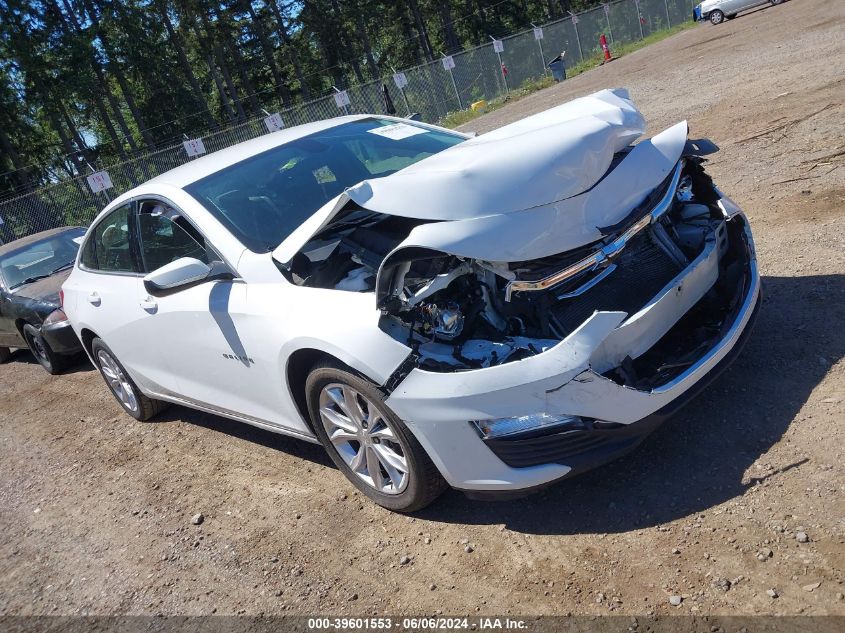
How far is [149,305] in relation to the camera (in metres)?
4.50

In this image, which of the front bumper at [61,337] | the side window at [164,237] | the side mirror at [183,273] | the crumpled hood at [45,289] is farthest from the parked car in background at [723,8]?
the side mirror at [183,273]

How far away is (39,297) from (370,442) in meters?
6.60

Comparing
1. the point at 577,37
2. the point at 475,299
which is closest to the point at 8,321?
the point at 475,299

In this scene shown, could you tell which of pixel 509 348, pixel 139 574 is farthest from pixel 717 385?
pixel 139 574

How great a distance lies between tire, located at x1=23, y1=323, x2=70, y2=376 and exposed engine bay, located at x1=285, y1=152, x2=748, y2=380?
235 inches

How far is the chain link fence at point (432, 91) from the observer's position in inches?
855

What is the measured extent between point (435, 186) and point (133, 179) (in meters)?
20.9

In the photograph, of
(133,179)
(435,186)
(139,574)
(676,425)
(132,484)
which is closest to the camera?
(435,186)

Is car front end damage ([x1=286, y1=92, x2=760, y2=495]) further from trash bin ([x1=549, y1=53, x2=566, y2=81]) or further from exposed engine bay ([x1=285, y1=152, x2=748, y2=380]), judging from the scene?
trash bin ([x1=549, y1=53, x2=566, y2=81])

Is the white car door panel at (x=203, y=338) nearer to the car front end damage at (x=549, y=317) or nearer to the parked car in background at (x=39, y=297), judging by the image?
the car front end damage at (x=549, y=317)

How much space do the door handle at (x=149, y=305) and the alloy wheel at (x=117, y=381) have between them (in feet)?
4.10

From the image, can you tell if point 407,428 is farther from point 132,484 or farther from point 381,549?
point 132,484

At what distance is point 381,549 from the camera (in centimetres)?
329

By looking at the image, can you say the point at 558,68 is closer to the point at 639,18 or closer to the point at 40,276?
the point at 639,18
